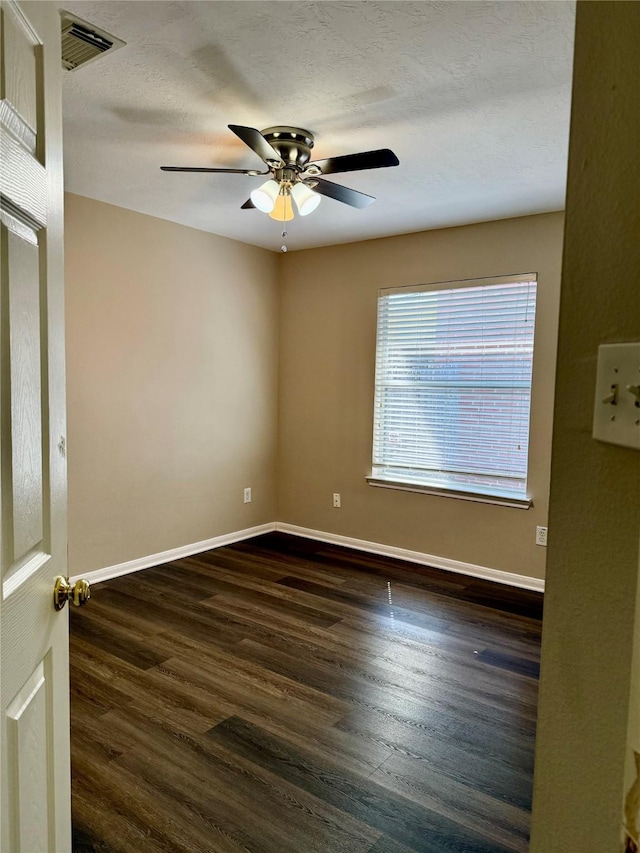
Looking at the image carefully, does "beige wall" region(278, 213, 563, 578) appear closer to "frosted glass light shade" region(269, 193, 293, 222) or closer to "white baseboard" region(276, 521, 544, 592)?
"white baseboard" region(276, 521, 544, 592)

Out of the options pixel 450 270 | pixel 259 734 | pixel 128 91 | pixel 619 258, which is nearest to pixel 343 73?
pixel 128 91

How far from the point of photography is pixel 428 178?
3.02 meters

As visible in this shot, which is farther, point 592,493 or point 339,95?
point 339,95

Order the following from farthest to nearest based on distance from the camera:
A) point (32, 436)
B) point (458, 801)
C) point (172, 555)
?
point (172, 555) < point (458, 801) < point (32, 436)

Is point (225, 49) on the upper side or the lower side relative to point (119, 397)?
upper

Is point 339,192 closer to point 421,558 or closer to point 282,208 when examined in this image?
point 282,208

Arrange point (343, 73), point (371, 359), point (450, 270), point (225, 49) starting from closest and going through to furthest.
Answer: point (225, 49)
point (343, 73)
point (450, 270)
point (371, 359)

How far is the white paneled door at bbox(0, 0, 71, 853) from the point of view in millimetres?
864

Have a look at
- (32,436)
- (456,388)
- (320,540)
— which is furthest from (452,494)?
(32,436)

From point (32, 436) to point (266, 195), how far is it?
1.92 metres

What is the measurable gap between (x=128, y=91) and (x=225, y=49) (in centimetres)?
52

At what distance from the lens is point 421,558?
13.7 ft

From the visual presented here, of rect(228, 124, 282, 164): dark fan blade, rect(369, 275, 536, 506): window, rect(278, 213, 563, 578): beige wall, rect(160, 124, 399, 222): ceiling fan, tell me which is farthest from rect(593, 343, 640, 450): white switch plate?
rect(369, 275, 536, 506): window

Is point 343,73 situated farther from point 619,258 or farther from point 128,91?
point 619,258
